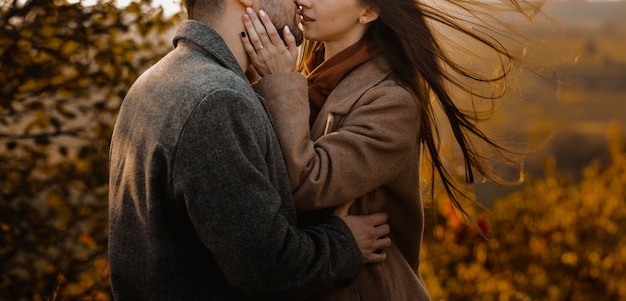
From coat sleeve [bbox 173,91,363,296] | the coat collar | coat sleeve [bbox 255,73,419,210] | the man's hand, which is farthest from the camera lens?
the man's hand

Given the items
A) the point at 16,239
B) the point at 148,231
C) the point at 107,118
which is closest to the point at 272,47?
the point at 148,231

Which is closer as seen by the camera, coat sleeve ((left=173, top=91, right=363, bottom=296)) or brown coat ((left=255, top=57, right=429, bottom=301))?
coat sleeve ((left=173, top=91, right=363, bottom=296))

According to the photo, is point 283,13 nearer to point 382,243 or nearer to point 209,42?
point 209,42

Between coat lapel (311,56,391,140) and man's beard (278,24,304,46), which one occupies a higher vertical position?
man's beard (278,24,304,46)

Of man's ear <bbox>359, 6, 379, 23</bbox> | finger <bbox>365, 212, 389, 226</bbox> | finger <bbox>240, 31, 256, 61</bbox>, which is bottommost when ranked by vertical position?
finger <bbox>365, 212, 389, 226</bbox>

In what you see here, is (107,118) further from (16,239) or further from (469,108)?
(469,108)

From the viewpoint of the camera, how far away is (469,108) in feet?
10.8

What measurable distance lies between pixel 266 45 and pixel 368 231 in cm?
64

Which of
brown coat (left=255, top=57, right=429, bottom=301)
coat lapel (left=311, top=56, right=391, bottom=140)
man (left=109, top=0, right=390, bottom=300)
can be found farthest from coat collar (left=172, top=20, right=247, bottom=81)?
coat lapel (left=311, top=56, right=391, bottom=140)

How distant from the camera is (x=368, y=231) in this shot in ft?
8.69

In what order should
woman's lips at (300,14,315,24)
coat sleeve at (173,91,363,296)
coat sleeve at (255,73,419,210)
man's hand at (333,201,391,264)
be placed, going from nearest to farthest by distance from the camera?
coat sleeve at (173,91,363,296) < coat sleeve at (255,73,419,210) < man's hand at (333,201,391,264) < woman's lips at (300,14,315,24)

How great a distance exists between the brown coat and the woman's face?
0.15 m

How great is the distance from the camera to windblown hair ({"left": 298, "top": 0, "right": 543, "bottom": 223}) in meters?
2.93

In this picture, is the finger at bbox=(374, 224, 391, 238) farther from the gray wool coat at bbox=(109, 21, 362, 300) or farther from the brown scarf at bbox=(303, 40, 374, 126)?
the brown scarf at bbox=(303, 40, 374, 126)
